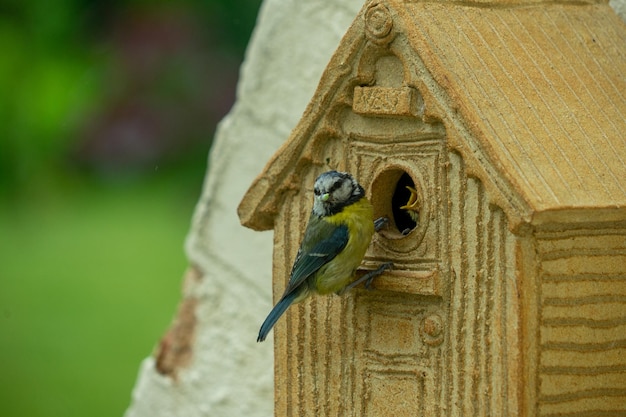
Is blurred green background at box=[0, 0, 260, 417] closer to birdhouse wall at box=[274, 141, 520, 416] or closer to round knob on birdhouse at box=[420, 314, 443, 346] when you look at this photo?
birdhouse wall at box=[274, 141, 520, 416]

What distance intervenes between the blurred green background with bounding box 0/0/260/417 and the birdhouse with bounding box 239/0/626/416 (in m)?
6.28

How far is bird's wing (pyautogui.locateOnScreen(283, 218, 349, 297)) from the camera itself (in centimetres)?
307

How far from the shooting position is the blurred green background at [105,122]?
985 centimetres

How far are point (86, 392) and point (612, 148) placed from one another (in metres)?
5.00

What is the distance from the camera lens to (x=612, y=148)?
9.41 ft

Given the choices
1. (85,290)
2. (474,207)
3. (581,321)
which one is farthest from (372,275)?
(85,290)

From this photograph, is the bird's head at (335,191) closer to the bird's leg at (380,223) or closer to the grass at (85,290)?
the bird's leg at (380,223)

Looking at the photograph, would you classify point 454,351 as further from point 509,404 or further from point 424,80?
point 424,80

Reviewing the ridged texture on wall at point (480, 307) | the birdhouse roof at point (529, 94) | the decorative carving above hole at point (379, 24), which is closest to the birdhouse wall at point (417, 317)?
the ridged texture on wall at point (480, 307)

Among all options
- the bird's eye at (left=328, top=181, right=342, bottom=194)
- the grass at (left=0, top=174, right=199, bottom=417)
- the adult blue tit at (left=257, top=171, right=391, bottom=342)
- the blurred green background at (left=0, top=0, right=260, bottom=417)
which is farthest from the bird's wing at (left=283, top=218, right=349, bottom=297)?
the blurred green background at (left=0, top=0, right=260, bottom=417)

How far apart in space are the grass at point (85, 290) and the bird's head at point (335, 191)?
14.1ft

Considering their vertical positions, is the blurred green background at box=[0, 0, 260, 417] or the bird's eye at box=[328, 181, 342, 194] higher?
the blurred green background at box=[0, 0, 260, 417]

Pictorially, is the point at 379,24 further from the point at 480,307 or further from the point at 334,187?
the point at 480,307

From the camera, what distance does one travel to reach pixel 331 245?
3094 millimetres
